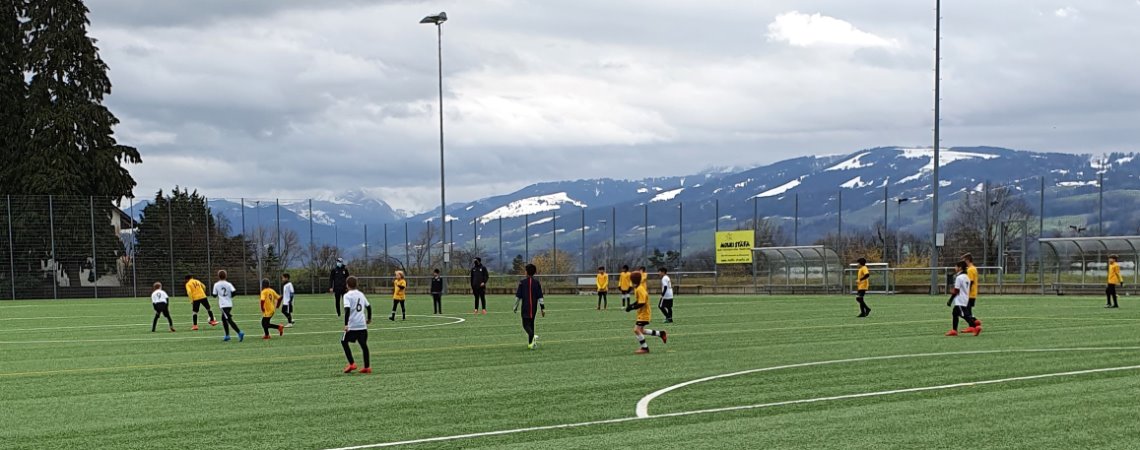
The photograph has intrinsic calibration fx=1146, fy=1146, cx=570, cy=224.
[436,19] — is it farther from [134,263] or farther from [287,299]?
[287,299]

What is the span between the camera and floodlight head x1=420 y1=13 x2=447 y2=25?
5944 centimetres

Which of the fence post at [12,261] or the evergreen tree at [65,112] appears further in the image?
the evergreen tree at [65,112]

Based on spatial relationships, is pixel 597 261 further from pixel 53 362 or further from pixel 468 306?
pixel 53 362

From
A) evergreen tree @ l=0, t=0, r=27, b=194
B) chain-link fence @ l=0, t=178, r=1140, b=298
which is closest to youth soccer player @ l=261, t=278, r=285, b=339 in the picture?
chain-link fence @ l=0, t=178, r=1140, b=298

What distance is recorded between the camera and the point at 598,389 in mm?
14992

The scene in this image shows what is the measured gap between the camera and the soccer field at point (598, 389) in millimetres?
11195

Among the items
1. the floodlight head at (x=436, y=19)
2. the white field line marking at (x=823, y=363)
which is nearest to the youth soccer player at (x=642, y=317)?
the white field line marking at (x=823, y=363)

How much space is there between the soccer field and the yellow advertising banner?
34709mm

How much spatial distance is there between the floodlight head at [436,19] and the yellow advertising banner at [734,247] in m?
18.9

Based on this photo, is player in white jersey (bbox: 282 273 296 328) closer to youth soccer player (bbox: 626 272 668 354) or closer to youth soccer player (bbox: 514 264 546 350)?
youth soccer player (bbox: 514 264 546 350)

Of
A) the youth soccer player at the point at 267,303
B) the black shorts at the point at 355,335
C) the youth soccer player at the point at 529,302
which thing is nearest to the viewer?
the black shorts at the point at 355,335

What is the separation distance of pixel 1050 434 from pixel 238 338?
66.7ft

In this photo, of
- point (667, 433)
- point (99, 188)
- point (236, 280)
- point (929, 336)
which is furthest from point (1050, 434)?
point (99, 188)

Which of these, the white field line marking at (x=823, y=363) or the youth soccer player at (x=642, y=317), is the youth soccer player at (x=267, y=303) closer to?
the youth soccer player at (x=642, y=317)
